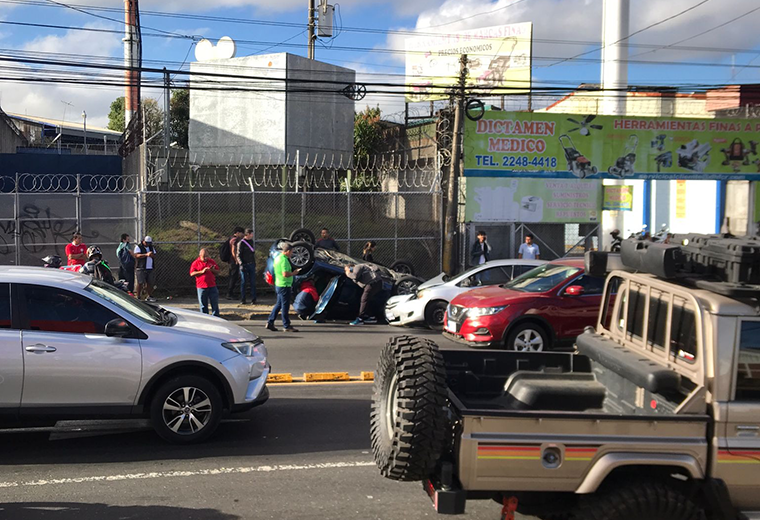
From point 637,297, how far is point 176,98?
136 ft

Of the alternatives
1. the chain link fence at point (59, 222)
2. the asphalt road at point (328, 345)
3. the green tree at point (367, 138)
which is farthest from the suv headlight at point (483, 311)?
the green tree at point (367, 138)

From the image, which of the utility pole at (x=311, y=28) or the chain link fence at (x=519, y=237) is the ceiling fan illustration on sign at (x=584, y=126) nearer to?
the chain link fence at (x=519, y=237)

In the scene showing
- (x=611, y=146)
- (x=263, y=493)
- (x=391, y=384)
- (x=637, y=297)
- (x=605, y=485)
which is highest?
(x=611, y=146)

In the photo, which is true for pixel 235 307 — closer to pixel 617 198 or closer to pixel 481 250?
pixel 481 250

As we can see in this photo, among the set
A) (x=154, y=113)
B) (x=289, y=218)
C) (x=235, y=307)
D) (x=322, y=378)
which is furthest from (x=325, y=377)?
(x=154, y=113)

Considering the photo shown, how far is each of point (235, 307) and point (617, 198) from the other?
40.8 ft

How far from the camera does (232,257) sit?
1711 centimetres

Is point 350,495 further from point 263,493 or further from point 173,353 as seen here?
point 173,353

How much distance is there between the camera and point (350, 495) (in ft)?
18.2

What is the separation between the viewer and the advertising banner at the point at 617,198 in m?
22.0

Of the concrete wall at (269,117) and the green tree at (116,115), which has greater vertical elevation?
the green tree at (116,115)

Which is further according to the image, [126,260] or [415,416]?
[126,260]

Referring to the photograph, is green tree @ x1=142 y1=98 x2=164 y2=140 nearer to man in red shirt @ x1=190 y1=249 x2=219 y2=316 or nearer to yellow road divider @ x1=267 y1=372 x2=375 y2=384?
man in red shirt @ x1=190 y1=249 x2=219 y2=316

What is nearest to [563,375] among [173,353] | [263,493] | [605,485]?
[605,485]
